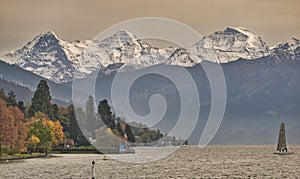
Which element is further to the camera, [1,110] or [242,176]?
[1,110]

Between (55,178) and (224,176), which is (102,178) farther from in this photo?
(224,176)

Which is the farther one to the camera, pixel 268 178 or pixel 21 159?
pixel 21 159

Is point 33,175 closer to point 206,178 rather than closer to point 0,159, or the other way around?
point 206,178

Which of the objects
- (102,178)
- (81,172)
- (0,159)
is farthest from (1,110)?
(102,178)

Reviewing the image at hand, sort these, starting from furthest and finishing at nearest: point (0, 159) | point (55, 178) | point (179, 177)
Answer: point (0, 159) → point (179, 177) → point (55, 178)

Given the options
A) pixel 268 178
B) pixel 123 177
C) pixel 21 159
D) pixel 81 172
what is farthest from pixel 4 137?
pixel 268 178

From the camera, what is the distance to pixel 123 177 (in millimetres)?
122688

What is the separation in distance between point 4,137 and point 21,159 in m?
6.91

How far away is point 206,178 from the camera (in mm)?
121312

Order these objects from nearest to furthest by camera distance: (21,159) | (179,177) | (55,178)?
(55,178)
(179,177)
(21,159)

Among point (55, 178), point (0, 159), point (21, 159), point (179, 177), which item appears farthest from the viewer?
point (21, 159)

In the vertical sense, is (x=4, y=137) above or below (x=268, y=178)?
above

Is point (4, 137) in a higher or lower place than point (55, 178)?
higher

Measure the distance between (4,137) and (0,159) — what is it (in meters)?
15.9
